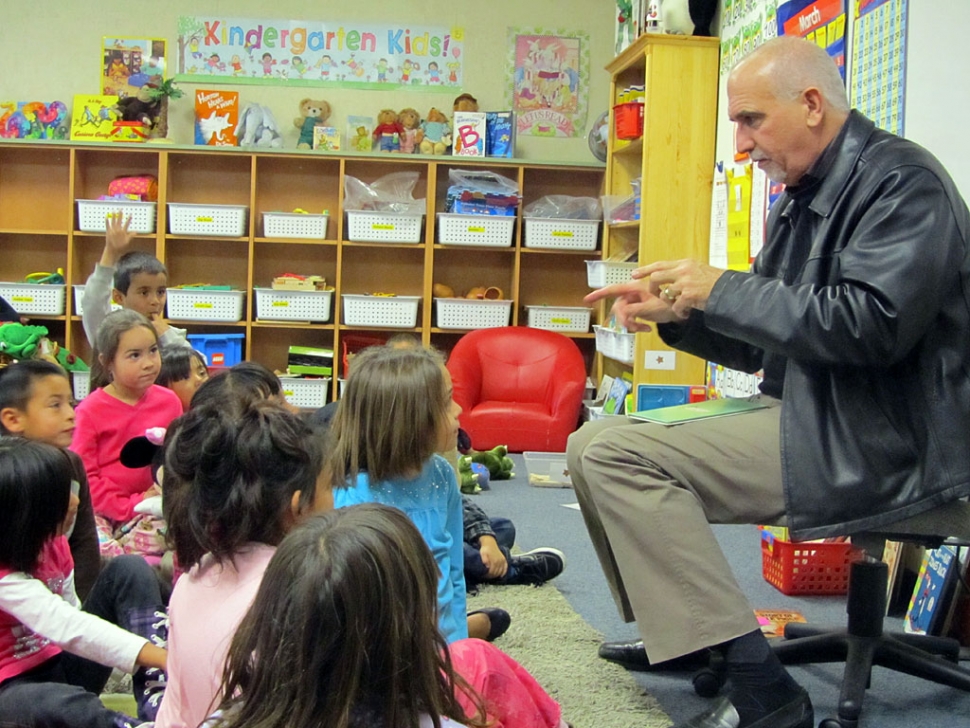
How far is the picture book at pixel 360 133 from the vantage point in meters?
6.12

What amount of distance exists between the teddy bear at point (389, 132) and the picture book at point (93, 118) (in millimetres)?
1490

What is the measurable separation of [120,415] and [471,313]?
11.0ft

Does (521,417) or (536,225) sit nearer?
(521,417)

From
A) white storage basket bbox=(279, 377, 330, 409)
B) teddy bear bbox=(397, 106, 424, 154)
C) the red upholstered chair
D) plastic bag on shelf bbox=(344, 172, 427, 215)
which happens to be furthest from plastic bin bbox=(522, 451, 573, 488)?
teddy bear bbox=(397, 106, 424, 154)

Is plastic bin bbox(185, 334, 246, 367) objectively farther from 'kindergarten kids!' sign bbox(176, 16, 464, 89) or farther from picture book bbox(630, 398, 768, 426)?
picture book bbox(630, 398, 768, 426)

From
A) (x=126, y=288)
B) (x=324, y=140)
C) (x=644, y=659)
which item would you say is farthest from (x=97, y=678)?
(x=324, y=140)

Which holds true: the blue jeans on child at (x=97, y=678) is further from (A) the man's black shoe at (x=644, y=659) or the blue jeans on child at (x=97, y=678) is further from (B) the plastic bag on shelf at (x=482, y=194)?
(B) the plastic bag on shelf at (x=482, y=194)

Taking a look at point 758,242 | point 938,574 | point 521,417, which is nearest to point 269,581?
point 938,574

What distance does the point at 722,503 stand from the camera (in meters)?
1.82

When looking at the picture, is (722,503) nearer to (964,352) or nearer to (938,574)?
(964,352)

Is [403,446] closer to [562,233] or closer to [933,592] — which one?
[933,592]

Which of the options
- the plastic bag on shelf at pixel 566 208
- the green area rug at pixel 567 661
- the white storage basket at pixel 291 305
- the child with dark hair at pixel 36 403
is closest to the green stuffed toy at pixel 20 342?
the white storage basket at pixel 291 305

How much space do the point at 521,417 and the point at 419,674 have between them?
167 inches

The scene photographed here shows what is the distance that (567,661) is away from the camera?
2.25 m
